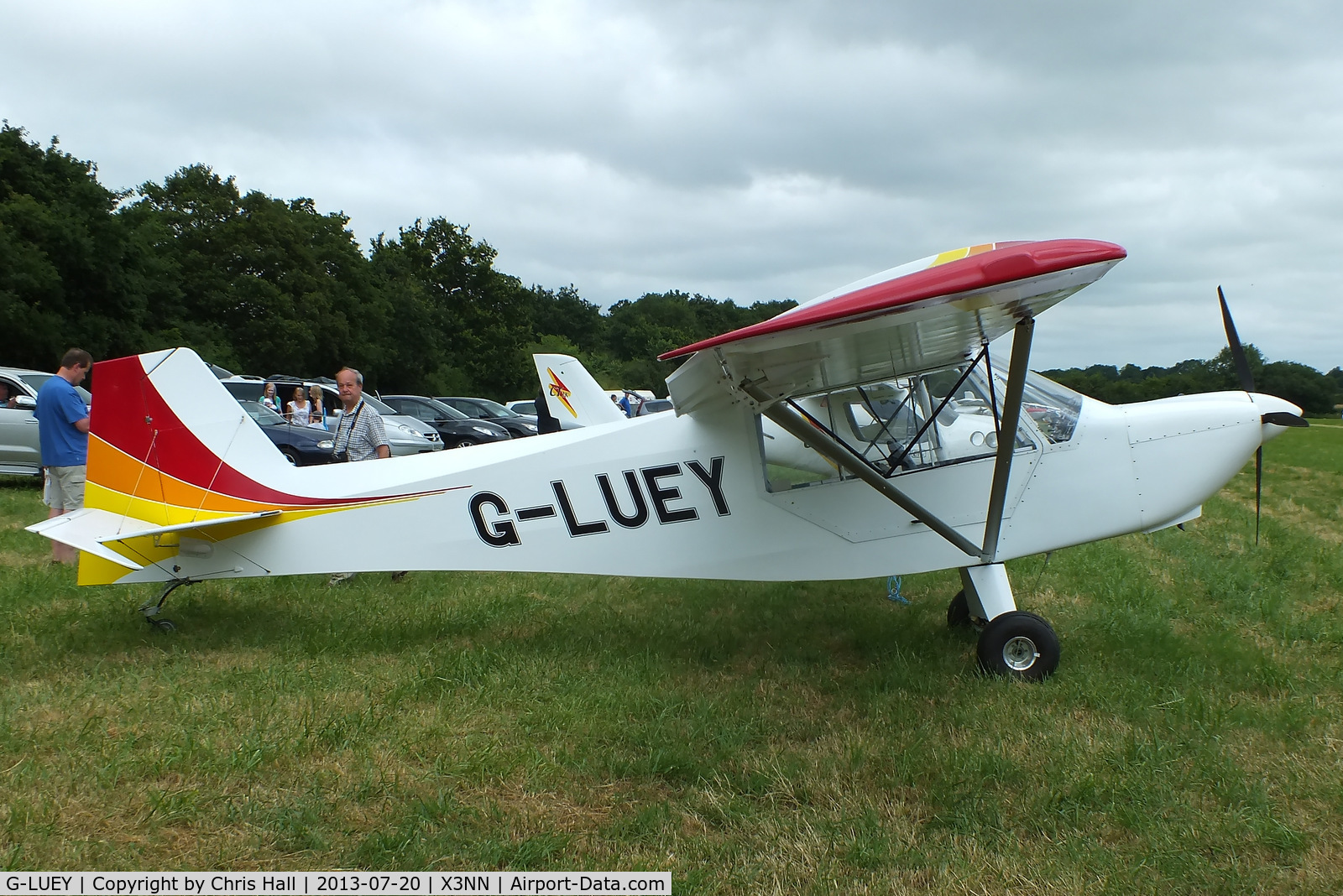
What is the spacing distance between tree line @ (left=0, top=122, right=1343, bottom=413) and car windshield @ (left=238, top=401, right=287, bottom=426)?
1160 centimetres

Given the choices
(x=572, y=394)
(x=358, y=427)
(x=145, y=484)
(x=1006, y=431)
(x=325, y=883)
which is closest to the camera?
(x=325, y=883)

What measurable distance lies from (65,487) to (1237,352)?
29.6 ft

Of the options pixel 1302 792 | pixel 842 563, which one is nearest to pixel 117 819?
pixel 842 563

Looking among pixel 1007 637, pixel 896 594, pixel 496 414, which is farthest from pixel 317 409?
pixel 1007 637

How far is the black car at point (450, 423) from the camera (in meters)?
19.6

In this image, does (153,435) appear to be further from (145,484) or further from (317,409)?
(317,409)

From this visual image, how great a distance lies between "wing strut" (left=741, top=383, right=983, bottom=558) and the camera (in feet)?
13.5

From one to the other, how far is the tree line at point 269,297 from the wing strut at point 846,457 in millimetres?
2977

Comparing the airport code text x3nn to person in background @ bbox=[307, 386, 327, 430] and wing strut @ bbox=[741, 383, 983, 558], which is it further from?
person in background @ bbox=[307, 386, 327, 430]

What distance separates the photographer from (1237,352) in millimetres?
5039

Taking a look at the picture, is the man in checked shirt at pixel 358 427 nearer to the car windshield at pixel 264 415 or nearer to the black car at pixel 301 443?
the black car at pixel 301 443

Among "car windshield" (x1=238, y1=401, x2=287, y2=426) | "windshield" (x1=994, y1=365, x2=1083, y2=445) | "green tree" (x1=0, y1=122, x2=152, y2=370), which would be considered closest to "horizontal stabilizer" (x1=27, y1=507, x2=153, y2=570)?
"windshield" (x1=994, y1=365, x2=1083, y2=445)

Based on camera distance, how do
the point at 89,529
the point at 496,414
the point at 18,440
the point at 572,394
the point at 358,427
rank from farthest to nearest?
the point at 496,414, the point at 572,394, the point at 18,440, the point at 358,427, the point at 89,529

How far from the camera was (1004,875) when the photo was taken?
2.78 meters
